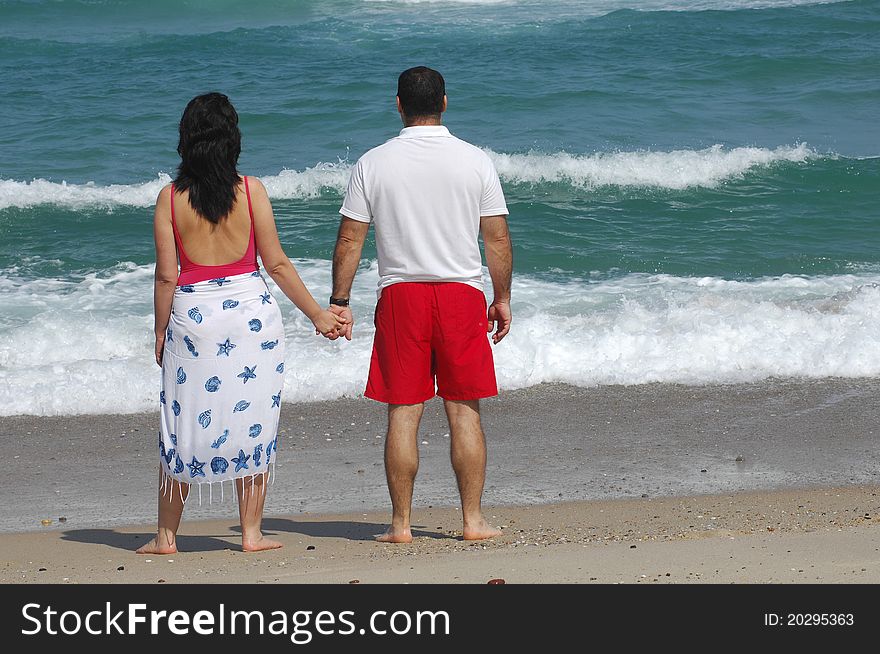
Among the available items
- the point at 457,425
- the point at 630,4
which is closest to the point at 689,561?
the point at 457,425

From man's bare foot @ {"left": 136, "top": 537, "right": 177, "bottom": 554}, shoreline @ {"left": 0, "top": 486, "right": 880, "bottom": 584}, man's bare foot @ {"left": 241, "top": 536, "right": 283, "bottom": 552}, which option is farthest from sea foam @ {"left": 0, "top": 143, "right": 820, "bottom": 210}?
man's bare foot @ {"left": 241, "top": 536, "right": 283, "bottom": 552}

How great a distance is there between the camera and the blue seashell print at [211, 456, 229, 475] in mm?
3988

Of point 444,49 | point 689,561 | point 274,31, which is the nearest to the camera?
point 689,561

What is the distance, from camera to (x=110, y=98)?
16500 mm

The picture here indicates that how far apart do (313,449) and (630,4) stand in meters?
19.9

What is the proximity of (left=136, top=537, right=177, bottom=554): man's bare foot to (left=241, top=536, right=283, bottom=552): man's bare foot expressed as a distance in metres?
0.26

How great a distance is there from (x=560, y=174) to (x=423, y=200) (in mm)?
9372

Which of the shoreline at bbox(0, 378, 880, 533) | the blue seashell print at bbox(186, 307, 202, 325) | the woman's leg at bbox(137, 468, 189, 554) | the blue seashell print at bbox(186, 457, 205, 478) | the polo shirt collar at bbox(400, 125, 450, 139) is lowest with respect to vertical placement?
the shoreline at bbox(0, 378, 880, 533)

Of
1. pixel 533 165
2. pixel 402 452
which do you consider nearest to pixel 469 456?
pixel 402 452

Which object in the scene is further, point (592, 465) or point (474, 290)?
point (592, 465)

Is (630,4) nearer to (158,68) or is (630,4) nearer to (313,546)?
(158,68)

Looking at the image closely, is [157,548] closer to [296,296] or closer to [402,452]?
[402,452]

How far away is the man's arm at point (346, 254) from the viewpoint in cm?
399

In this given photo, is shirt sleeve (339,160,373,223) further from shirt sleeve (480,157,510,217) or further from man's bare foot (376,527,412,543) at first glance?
man's bare foot (376,527,412,543)
